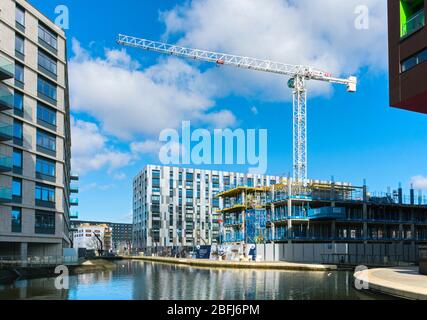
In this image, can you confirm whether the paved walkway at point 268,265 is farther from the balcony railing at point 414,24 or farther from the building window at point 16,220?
the balcony railing at point 414,24

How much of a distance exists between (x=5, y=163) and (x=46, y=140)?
1127 cm

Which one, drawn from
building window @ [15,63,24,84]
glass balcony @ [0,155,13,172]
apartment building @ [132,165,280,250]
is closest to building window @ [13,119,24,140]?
glass balcony @ [0,155,13,172]

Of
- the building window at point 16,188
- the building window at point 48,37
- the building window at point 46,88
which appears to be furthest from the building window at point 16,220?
the building window at point 48,37

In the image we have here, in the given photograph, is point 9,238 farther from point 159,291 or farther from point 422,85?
point 422,85

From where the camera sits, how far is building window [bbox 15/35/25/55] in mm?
56331

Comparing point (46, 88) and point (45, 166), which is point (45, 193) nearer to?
point (45, 166)

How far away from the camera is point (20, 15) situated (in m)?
57.3

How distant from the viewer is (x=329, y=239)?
260 ft

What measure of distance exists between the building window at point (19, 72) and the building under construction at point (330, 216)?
43.2 meters

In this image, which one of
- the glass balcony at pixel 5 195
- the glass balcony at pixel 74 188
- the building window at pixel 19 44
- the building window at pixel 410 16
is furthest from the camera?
the glass balcony at pixel 74 188

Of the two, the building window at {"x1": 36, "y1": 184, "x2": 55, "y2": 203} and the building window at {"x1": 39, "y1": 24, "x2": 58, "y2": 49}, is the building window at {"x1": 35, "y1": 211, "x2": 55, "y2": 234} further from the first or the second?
the building window at {"x1": 39, "y1": 24, "x2": 58, "y2": 49}

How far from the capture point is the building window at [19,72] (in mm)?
56175

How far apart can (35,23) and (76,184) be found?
6150 cm

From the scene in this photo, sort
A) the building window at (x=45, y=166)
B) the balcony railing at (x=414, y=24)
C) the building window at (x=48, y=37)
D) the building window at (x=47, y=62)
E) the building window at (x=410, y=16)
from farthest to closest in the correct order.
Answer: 1. the building window at (x=48, y=37)
2. the building window at (x=47, y=62)
3. the building window at (x=45, y=166)
4. the building window at (x=410, y=16)
5. the balcony railing at (x=414, y=24)
